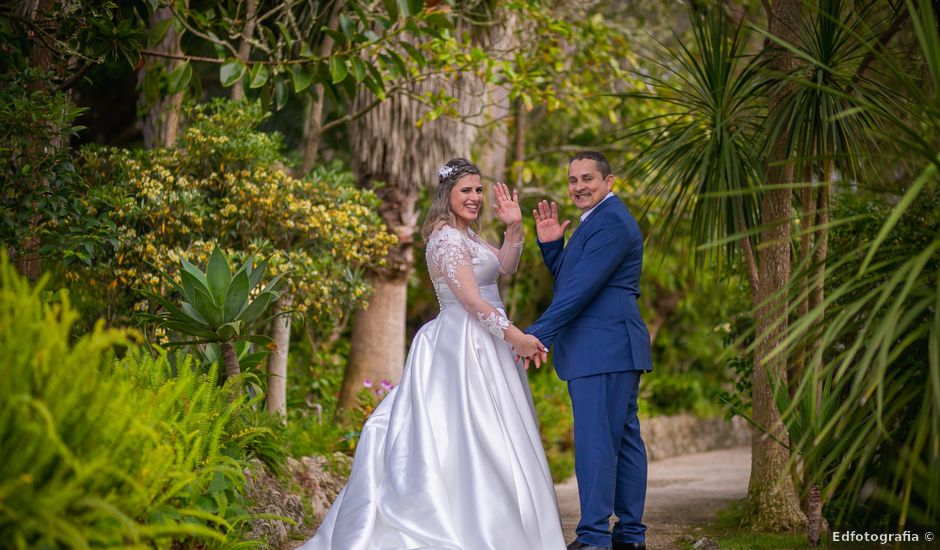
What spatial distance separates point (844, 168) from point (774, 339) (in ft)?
3.18

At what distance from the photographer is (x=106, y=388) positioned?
286 cm

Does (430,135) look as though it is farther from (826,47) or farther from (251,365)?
(826,47)

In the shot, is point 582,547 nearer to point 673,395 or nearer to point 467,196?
point 467,196

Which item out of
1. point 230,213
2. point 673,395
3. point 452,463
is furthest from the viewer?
point 673,395

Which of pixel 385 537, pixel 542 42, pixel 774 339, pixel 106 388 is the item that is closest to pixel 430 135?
pixel 542 42

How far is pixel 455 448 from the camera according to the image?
4387mm

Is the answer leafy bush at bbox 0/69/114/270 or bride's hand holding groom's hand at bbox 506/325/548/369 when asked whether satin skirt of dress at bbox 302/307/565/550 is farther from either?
leafy bush at bbox 0/69/114/270

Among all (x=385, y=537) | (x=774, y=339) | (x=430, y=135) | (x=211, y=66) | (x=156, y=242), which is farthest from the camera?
(x=211, y=66)

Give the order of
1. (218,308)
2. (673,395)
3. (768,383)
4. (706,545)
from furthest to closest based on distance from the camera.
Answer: (673,395)
(768,383)
(218,308)
(706,545)

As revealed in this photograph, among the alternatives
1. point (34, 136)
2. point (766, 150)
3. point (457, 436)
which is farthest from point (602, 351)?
point (34, 136)

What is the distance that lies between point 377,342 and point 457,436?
149 inches

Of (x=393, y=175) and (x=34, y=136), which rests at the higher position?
(x=393, y=175)

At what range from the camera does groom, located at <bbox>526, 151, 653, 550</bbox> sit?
4.30 metres

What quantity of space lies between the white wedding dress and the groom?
0.76 feet
